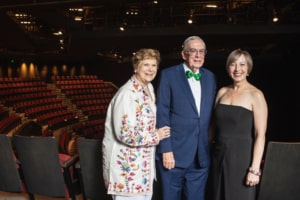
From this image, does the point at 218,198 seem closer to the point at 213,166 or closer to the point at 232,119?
the point at 213,166

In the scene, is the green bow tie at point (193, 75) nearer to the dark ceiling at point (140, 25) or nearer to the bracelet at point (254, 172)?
the bracelet at point (254, 172)

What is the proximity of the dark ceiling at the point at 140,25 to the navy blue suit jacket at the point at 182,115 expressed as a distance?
20.4ft

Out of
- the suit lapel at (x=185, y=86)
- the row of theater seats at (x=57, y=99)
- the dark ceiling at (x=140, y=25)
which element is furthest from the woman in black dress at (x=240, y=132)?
the dark ceiling at (x=140, y=25)

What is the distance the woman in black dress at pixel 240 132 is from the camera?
1360mm

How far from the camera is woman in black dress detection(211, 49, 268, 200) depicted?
136 cm

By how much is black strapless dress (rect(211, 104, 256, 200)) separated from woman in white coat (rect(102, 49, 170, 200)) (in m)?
0.26

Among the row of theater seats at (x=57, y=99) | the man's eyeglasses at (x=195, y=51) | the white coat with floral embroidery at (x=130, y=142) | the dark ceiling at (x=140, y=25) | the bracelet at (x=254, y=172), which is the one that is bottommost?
the row of theater seats at (x=57, y=99)

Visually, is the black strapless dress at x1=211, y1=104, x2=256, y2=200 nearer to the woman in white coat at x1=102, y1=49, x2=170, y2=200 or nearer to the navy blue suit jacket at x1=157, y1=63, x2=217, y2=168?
the navy blue suit jacket at x1=157, y1=63, x2=217, y2=168

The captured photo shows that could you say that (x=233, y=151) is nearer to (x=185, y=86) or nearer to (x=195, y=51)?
(x=185, y=86)

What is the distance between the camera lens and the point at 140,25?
28.1 ft

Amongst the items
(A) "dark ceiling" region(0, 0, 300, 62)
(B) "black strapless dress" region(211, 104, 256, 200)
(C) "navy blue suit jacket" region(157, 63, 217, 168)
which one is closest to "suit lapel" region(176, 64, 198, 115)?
(C) "navy blue suit jacket" region(157, 63, 217, 168)

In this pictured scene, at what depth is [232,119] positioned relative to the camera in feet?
4.54

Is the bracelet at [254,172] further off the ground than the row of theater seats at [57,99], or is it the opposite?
the bracelet at [254,172]

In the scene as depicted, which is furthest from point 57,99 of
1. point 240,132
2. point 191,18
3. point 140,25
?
point 240,132
